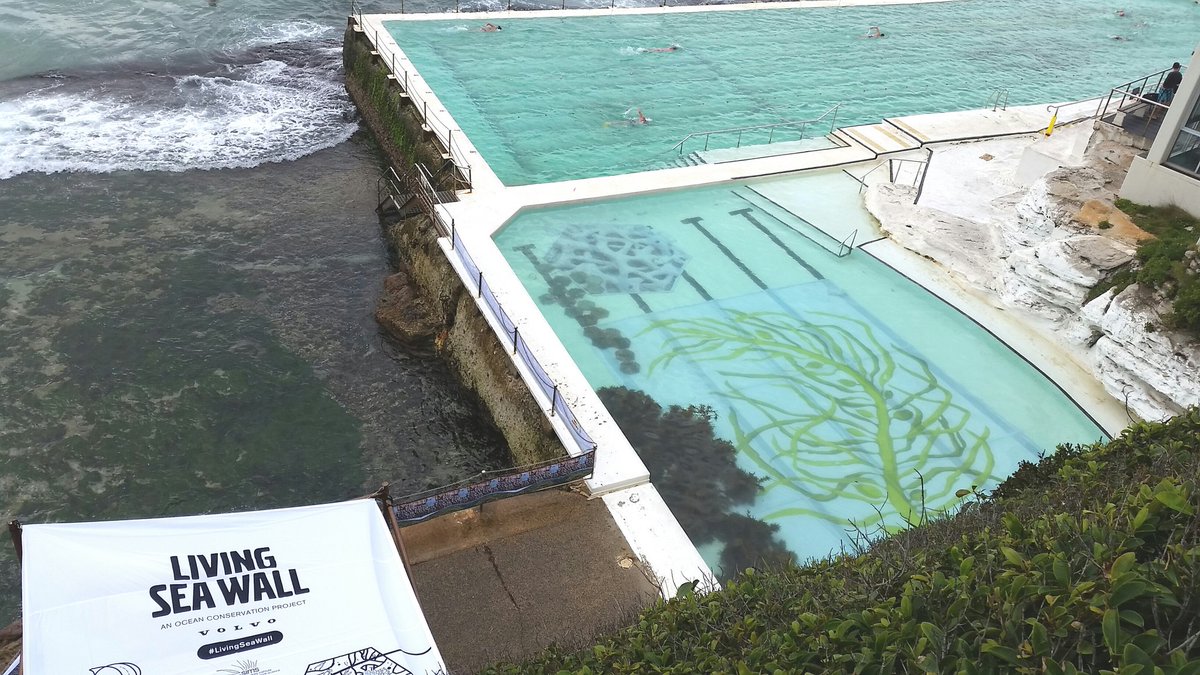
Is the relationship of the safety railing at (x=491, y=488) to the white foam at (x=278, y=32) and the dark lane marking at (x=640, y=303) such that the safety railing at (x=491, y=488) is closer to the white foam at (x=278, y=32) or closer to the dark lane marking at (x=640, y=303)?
the dark lane marking at (x=640, y=303)

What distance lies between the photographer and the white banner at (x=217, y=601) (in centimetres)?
736

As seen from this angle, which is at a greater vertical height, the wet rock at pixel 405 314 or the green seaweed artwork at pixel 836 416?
the green seaweed artwork at pixel 836 416

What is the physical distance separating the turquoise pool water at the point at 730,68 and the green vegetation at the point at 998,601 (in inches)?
590

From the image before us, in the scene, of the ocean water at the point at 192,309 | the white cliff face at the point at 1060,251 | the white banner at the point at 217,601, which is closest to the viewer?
the white banner at the point at 217,601

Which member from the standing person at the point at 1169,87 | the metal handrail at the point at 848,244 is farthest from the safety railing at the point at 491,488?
the standing person at the point at 1169,87

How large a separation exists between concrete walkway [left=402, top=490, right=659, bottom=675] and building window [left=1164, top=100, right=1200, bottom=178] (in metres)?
12.4

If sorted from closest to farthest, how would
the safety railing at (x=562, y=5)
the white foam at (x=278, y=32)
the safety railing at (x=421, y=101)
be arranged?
the safety railing at (x=421, y=101), the white foam at (x=278, y=32), the safety railing at (x=562, y=5)

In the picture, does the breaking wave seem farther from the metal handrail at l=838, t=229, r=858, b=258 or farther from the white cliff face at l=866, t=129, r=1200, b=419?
the white cliff face at l=866, t=129, r=1200, b=419

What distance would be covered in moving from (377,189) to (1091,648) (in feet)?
72.0

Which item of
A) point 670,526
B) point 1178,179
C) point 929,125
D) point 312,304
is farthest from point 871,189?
point 312,304

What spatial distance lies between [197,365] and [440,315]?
5036 mm

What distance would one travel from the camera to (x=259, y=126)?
2628 cm

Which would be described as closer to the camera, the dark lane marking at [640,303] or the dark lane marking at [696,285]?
the dark lane marking at [640,303]

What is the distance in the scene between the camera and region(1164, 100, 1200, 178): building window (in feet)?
47.4
